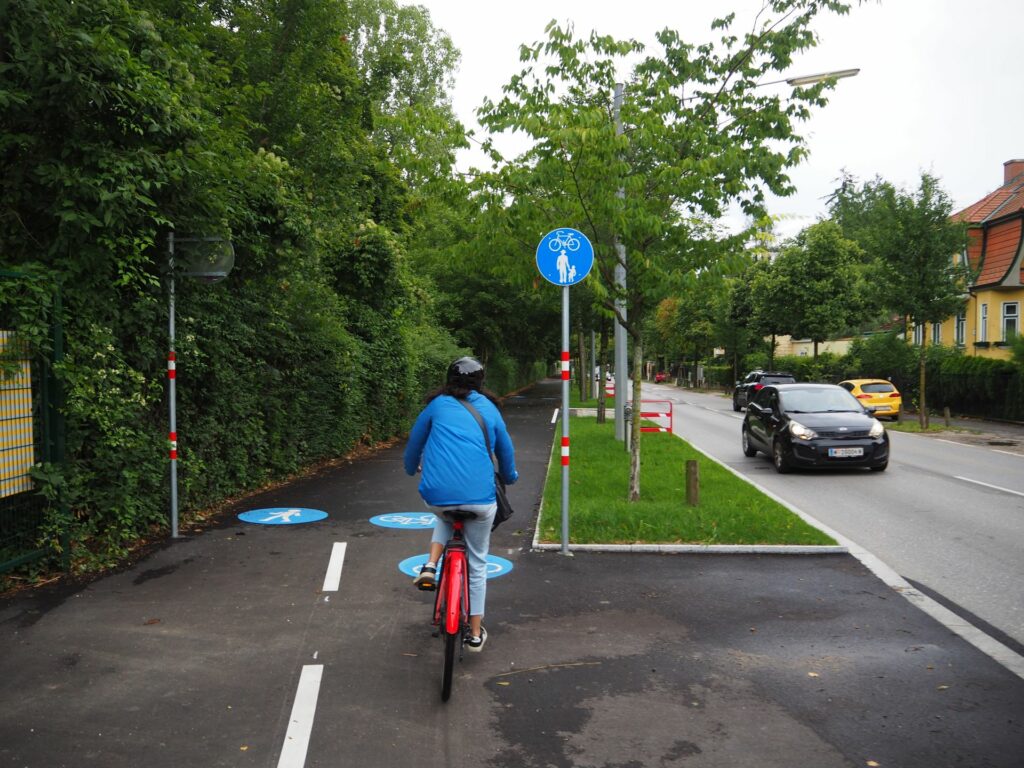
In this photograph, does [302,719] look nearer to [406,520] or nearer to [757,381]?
[406,520]

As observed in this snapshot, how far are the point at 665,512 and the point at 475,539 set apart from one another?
15.9ft

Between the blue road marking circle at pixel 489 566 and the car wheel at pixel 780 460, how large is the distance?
8.15m

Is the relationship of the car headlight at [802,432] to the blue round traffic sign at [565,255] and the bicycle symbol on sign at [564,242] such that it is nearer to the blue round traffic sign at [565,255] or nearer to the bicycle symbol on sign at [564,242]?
the blue round traffic sign at [565,255]

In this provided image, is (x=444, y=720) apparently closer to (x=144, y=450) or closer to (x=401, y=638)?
(x=401, y=638)

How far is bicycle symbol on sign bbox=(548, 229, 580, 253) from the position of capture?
324 inches

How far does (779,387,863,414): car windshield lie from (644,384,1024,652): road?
3.74 ft

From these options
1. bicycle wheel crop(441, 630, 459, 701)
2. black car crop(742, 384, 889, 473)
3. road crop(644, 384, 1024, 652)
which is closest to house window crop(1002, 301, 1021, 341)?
road crop(644, 384, 1024, 652)

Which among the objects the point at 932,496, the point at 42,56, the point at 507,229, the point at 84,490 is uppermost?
the point at 42,56

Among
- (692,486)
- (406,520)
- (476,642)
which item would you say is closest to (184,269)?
(406,520)

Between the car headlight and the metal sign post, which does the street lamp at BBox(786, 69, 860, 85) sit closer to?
the metal sign post

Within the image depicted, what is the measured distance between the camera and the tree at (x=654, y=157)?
898 centimetres

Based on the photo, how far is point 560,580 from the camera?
22.8 feet

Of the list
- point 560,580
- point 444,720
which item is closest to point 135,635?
point 444,720

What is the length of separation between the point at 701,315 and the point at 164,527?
58.6 m
